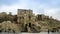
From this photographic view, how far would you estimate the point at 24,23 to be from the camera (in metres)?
9.49

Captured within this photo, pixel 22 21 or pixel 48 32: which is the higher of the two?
pixel 22 21

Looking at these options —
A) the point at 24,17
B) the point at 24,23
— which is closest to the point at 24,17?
the point at 24,17

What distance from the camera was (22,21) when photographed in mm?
9570

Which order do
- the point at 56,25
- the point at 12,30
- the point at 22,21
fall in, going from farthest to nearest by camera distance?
the point at 56,25, the point at 22,21, the point at 12,30

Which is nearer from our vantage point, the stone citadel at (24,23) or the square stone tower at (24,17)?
the stone citadel at (24,23)

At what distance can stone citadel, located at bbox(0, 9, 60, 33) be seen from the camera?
9.11m

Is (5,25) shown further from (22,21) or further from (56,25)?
(56,25)

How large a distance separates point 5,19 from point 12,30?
122 centimetres

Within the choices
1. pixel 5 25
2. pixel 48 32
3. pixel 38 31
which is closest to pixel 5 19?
pixel 5 25

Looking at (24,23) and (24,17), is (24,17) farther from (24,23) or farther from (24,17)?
(24,23)

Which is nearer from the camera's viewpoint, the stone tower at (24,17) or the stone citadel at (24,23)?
the stone citadel at (24,23)

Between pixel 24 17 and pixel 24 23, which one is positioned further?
pixel 24 17

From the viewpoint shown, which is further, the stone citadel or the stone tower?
the stone tower

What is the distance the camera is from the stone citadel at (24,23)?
9.11 meters
